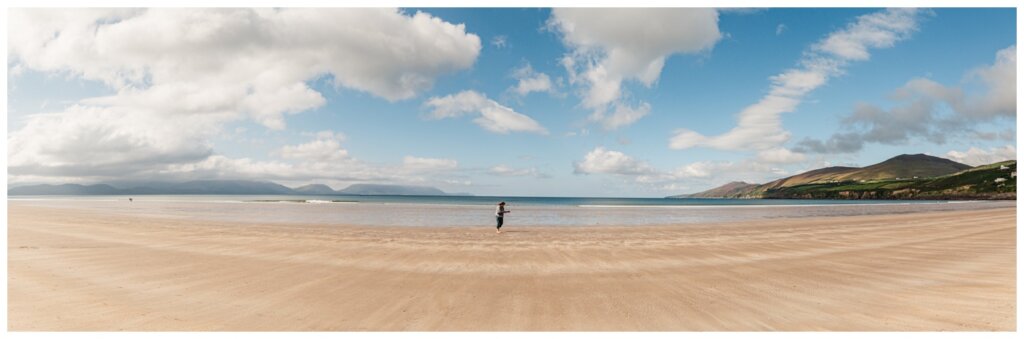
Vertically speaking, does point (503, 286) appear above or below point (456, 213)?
above

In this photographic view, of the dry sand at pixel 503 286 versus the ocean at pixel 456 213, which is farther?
the ocean at pixel 456 213

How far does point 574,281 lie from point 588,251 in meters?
6.25

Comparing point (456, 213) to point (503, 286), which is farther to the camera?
point (456, 213)

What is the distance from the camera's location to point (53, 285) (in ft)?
34.3

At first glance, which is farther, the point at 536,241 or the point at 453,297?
the point at 536,241

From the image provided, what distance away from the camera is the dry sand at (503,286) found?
8016 millimetres

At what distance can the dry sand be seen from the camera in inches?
316

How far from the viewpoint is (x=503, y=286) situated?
11.0m

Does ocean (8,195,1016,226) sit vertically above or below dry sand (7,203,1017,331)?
below

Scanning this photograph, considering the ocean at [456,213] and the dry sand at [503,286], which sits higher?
the dry sand at [503,286]

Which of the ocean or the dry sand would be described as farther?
the ocean
